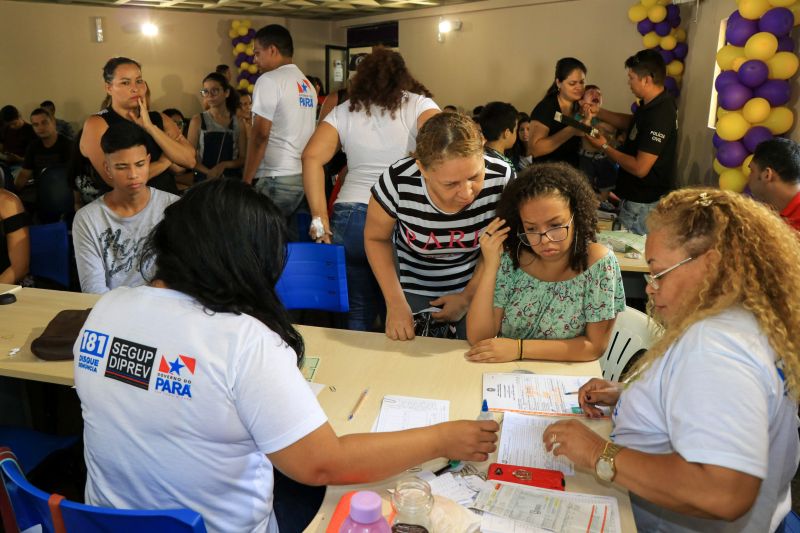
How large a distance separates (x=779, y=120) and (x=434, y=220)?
272cm

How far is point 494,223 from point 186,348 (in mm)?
1186

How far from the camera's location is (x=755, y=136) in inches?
151

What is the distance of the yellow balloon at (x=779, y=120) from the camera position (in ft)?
12.3

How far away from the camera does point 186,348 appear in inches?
44.6

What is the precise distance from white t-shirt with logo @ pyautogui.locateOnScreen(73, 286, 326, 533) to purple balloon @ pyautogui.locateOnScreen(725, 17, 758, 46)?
391cm

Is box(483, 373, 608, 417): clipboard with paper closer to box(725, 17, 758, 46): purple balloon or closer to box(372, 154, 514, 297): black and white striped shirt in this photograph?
A: box(372, 154, 514, 297): black and white striped shirt

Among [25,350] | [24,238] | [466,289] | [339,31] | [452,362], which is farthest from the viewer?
[339,31]

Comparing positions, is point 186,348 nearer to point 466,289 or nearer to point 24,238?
point 466,289

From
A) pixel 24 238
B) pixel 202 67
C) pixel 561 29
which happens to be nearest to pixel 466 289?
pixel 24 238

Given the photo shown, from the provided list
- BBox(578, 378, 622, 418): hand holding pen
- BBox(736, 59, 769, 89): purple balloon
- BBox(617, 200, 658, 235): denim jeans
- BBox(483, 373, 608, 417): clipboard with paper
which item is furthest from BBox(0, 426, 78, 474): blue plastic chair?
BBox(736, 59, 769, 89): purple balloon

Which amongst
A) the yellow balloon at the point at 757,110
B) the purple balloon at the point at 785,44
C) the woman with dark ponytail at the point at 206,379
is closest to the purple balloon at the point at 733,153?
the yellow balloon at the point at 757,110

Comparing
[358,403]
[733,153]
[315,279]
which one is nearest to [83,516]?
[358,403]

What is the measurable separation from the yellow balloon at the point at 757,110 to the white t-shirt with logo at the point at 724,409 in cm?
310

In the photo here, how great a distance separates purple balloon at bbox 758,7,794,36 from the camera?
11.9 feet
